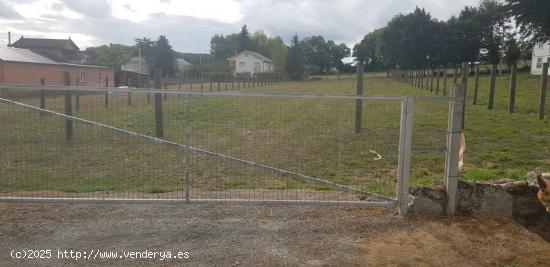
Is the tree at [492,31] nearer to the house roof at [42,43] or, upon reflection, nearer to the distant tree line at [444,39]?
the distant tree line at [444,39]

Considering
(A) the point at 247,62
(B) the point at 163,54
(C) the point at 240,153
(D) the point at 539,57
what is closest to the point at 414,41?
(D) the point at 539,57

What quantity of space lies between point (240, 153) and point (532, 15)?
1261 inches

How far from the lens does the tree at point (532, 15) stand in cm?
3169

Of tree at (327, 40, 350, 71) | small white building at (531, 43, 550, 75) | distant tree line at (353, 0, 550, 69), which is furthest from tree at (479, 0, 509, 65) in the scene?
tree at (327, 40, 350, 71)

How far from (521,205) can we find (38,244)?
502 cm

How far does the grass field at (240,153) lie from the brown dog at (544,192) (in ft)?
5.42

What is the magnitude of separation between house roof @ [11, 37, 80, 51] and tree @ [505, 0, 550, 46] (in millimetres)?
53677

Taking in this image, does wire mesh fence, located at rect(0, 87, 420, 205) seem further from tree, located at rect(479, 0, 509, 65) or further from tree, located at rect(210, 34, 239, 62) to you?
tree, located at rect(210, 34, 239, 62)

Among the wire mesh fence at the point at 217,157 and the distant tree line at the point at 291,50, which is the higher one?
the distant tree line at the point at 291,50

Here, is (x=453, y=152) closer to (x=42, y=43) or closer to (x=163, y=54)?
(x=42, y=43)

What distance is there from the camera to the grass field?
655 centimetres

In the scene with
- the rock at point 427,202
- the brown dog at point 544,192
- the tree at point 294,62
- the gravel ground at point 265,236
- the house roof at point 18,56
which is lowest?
the gravel ground at point 265,236

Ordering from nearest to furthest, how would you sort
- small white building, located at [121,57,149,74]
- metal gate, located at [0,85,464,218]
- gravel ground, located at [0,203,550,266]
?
gravel ground, located at [0,203,550,266]
metal gate, located at [0,85,464,218]
small white building, located at [121,57,149,74]

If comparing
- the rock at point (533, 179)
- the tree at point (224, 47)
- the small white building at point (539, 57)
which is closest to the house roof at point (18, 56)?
the rock at point (533, 179)
